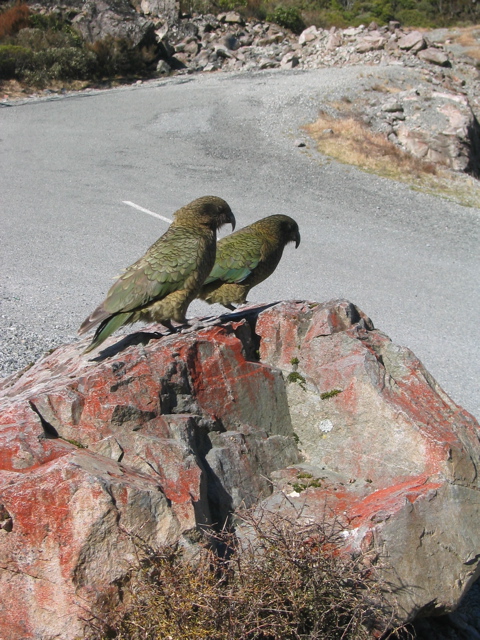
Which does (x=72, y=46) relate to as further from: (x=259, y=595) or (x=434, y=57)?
(x=259, y=595)

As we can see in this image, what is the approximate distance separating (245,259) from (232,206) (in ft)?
26.3

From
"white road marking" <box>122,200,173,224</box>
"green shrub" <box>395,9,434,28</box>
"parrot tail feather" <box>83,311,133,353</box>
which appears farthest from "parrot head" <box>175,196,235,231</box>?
"green shrub" <box>395,9,434,28</box>

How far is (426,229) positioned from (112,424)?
11117 mm

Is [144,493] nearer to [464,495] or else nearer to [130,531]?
[130,531]

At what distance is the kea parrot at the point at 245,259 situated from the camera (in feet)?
19.6

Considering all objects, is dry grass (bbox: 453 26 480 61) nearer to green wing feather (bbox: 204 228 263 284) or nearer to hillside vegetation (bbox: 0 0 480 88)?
hillside vegetation (bbox: 0 0 480 88)

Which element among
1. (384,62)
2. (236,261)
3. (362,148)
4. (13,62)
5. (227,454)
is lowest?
(362,148)

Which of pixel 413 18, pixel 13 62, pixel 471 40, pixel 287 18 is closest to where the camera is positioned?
pixel 13 62

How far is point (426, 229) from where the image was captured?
44.9 ft

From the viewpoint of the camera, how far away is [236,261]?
597cm

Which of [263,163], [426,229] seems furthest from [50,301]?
[263,163]

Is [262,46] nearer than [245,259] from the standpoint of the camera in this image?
→ No

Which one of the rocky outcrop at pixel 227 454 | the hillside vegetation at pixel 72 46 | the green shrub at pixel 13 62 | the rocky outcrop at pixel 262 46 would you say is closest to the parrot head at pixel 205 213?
the rocky outcrop at pixel 227 454

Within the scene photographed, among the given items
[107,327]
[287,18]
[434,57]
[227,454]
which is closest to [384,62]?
[434,57]
